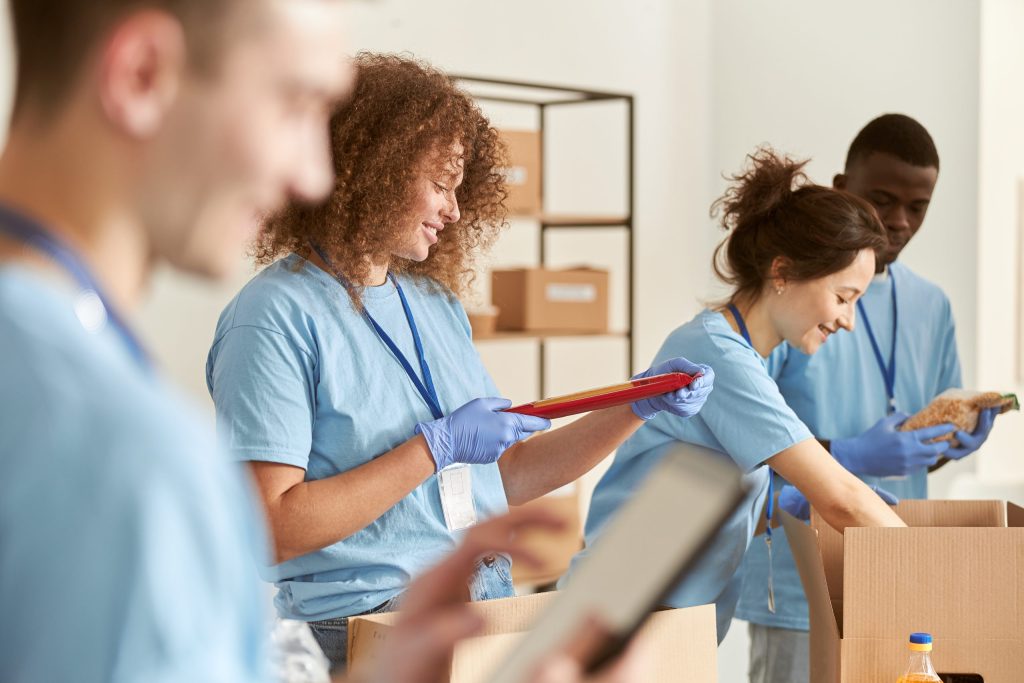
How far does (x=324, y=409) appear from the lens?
A: 1624mm

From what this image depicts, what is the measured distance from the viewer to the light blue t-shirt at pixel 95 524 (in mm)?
494

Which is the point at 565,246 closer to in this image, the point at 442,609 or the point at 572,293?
the point at 572,293

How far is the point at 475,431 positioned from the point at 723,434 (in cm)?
58

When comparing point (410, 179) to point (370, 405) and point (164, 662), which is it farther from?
point (164, 662)

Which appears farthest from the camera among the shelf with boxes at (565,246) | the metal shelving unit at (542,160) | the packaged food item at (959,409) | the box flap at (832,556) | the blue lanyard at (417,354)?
the metal shelving unit at (542,160)

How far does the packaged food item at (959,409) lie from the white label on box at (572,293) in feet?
6.28

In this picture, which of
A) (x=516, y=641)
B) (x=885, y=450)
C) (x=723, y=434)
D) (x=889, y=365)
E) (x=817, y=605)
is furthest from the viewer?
(x=889, y=365)

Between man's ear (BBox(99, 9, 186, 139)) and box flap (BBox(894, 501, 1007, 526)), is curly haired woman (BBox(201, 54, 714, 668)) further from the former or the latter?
man's ear (BBox(99, 9, 186, 139))

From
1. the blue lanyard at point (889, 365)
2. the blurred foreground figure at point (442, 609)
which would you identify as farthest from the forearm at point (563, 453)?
the blurred foreground figure at point (442, 609)

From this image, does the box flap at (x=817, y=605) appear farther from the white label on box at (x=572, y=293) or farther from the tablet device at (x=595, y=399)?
the white label on box at (x=572, y=293)

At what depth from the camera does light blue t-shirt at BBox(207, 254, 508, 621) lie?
155 cm

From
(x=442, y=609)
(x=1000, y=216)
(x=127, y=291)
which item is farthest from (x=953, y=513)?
(x=1000, y=216)

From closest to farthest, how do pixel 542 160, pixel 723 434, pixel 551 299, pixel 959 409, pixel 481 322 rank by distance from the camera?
pixel 723 434
pixel 959 409
pixel 481 322
pixel 551 299
pixel 542 160

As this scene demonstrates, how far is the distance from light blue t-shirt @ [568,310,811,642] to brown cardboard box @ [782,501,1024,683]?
0.35 metres
